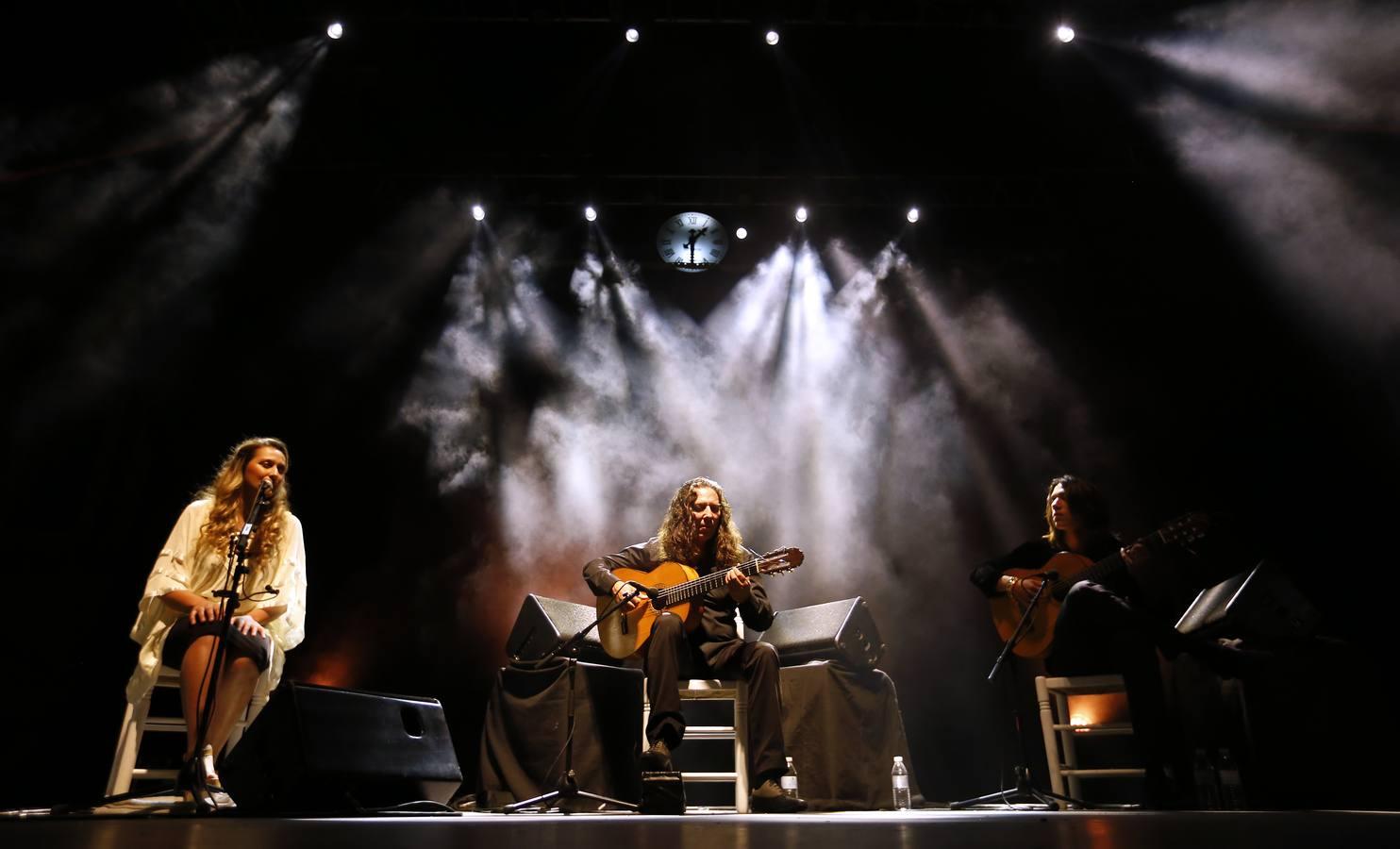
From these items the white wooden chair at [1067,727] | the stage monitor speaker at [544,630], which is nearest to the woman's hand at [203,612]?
the stage monitor speaker at [544,630]

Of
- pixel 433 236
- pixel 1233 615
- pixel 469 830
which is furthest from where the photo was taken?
pixel 433 236

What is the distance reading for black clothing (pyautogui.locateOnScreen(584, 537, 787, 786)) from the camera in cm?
329

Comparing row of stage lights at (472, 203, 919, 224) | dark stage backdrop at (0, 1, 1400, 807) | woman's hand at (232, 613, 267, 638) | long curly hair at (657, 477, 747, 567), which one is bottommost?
woman's hand at (232, 613, 267, 638)

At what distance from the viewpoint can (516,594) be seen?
18.2 feet

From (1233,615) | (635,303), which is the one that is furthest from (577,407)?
(1233,615)

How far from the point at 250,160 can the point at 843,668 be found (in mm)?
5139

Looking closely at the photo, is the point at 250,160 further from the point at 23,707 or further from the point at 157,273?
the point at 23,707

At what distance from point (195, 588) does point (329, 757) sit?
48.2 inches

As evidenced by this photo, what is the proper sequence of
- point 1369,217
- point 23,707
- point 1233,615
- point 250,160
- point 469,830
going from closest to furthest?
point 469,830, point 1233,615, point 23,707, point 1369,217, point 250,160

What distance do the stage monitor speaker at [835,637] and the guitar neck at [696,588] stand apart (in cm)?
50

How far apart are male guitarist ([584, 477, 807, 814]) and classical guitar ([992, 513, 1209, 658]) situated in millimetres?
1200

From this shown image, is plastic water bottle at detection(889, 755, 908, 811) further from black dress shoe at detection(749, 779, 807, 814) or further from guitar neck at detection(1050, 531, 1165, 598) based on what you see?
guitar neck at detection(1050, 531, 1165, 598)

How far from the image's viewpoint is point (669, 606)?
3801 millimetres

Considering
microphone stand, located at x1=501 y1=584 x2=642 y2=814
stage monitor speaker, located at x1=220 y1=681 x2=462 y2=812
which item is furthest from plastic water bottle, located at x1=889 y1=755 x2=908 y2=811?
stage monitor speaker, located at x1=220 y1=681 x2=462 y2=812
